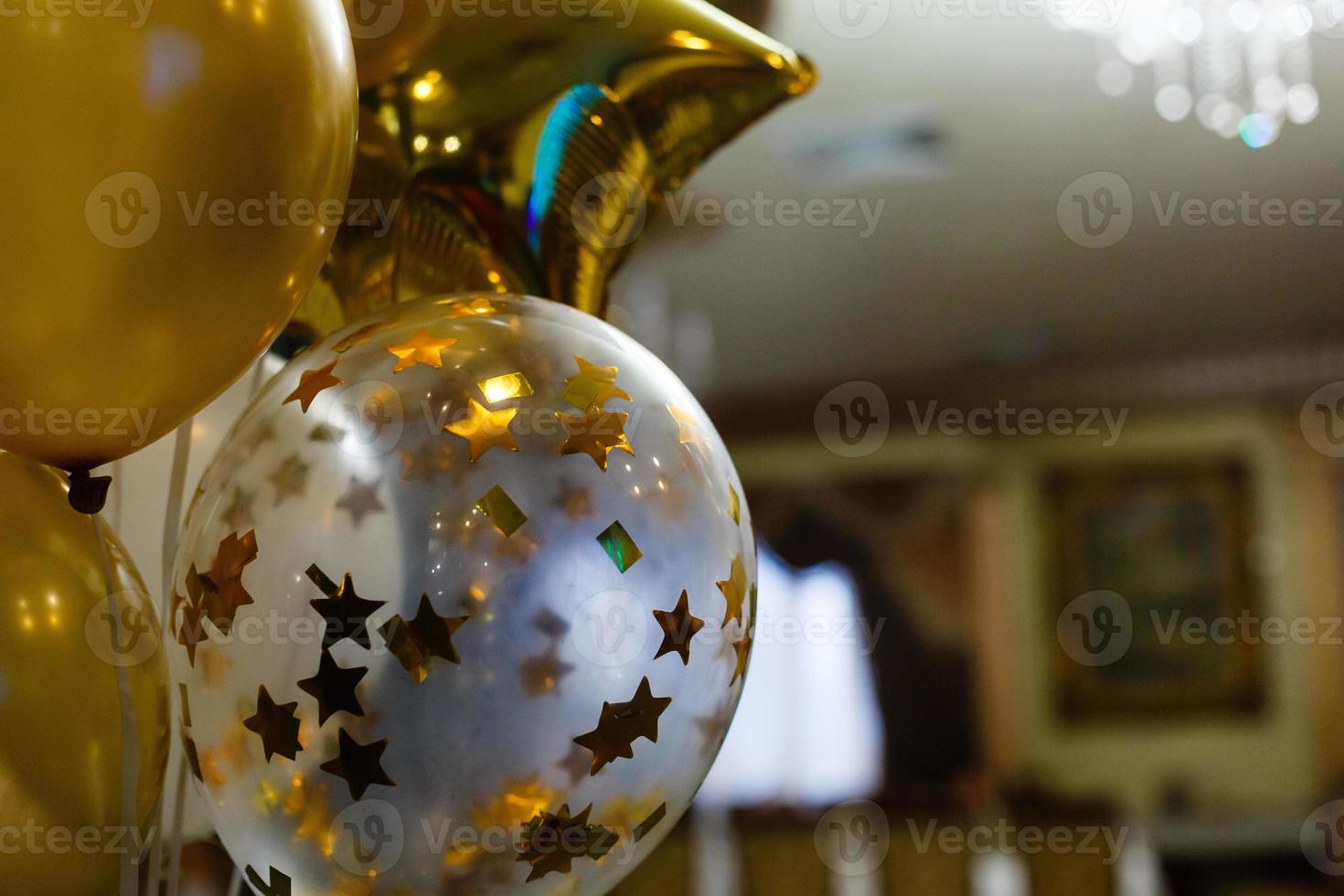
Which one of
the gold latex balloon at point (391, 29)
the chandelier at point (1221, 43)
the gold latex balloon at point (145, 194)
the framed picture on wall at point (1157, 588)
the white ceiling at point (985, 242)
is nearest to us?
the gold latex balloon at point (145, 194)

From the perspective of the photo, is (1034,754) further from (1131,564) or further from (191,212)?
(191,212)

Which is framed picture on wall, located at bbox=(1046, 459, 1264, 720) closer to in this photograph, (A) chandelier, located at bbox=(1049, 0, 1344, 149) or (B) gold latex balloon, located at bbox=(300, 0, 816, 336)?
(A) chandelier, located at bbox=(1049, 0, 1344, 149)

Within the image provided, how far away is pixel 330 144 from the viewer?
421mm

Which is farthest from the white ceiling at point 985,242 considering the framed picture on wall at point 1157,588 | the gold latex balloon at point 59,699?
the gold latex balloon at point 59,699

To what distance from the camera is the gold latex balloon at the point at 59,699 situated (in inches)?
18.0

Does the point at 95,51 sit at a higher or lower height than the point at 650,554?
higher

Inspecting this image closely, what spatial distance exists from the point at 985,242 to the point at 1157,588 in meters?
2.32

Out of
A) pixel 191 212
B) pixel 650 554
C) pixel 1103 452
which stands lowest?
pixel 1103 452

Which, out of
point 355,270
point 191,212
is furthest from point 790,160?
point 191,212

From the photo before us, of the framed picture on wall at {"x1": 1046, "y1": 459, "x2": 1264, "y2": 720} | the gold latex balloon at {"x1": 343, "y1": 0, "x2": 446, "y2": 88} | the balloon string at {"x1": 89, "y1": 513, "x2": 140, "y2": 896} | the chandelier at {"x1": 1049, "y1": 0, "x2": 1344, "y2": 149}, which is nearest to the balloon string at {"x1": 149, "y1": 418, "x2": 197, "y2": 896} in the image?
the balloon string at {"x1": 89, "y1": 513, "x2": 140, "y2": 896}

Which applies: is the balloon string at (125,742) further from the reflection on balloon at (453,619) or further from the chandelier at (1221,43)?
the chandelier at (1221,43)

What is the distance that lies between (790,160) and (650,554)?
2.93 m

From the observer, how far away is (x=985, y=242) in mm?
3789

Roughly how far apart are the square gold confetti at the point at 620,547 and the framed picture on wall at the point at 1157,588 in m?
5.29
